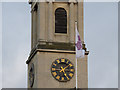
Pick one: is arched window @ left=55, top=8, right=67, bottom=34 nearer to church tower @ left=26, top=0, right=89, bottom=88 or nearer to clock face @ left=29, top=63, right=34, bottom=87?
church tower @ left=26, top=0, right=89, bottom=88

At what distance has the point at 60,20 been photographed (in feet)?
208

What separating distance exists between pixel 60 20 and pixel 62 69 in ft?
14.7

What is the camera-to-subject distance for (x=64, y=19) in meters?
63.5

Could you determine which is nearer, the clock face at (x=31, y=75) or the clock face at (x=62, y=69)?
the clock face at (x=62, y=69)

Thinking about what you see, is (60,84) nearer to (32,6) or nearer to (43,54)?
(43,54)

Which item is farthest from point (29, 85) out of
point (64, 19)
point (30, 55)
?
point (64, 19)

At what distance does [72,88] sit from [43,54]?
3.77m

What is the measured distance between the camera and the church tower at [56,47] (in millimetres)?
61531

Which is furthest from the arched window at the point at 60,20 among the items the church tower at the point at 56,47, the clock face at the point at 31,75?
the clock face at the point at 31,75

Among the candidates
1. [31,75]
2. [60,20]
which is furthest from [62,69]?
[60,20]

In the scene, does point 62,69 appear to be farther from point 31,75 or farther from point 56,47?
point 31,75

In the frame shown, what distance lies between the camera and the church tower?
6153 cm

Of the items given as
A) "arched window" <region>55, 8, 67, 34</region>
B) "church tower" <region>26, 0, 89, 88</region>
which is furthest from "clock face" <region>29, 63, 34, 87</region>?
"arched window" <region>55, 8, 67, 34</region>

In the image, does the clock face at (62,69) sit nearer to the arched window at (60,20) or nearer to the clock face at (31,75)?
the clock face at (31,75)
